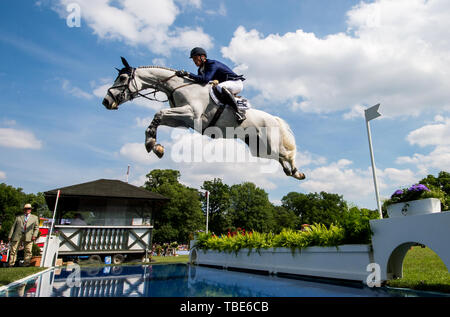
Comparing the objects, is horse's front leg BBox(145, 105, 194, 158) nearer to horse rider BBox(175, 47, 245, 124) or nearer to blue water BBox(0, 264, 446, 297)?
horse rider BBox(175, 47, 245, 124)

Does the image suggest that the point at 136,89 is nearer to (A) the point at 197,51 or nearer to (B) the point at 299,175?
(A) the point at 197,51

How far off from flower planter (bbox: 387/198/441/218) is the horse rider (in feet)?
10.8

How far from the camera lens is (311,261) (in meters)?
6.55

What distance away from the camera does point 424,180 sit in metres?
32.9

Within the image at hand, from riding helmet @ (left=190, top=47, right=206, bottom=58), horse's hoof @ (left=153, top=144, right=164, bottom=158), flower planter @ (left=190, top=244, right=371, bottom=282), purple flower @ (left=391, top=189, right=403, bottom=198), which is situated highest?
riding helmet @ (left=190, top=47, right=206, bottom=58)

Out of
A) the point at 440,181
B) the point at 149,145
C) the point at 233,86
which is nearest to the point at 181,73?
the point at 233,86

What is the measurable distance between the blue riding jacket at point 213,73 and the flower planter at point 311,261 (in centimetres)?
429

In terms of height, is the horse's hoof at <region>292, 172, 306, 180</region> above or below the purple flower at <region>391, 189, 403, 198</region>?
above

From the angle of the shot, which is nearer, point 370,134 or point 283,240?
point 370,134

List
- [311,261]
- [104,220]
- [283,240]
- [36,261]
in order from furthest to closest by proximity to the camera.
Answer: [104,220] < [36,261] < [283,240] < [311,261]

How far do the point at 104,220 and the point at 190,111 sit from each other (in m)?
14.6

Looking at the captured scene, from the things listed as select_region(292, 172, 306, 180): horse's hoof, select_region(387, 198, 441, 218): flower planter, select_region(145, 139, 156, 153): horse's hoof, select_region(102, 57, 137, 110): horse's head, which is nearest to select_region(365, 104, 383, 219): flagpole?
select_region(387, 198, 441, 218): flower planter

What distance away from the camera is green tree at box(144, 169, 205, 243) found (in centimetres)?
3403

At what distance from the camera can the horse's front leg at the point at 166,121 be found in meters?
3.69
